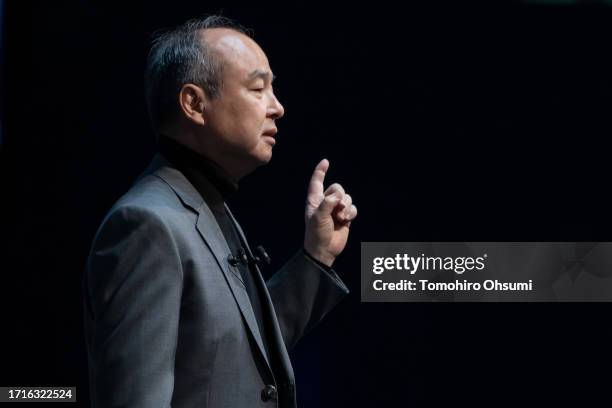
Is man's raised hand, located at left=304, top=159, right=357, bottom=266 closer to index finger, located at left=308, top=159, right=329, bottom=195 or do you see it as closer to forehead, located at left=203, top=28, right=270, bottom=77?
index finger, located at left=308, top=159, right=329, bottom=195

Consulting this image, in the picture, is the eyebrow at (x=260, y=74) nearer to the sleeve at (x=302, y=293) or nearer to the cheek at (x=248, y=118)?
the cheek at (x=248, y=118)

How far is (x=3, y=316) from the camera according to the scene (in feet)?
10.3

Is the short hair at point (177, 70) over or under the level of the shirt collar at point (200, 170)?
over

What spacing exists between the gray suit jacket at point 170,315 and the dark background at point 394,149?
1.57 m

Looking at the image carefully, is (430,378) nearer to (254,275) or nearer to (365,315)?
(365,315)

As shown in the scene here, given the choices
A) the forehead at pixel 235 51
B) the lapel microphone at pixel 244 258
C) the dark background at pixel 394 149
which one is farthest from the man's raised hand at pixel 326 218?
the dark background at pixel 394 149

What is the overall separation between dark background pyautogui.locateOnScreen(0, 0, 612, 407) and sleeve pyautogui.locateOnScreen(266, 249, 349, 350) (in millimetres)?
1241

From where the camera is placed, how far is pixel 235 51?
5.82ft

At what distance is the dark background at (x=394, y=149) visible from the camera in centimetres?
319

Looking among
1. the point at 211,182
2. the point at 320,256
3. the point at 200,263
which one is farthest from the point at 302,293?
the point at 200,263

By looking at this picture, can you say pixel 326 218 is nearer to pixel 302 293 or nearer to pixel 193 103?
pixel 302 293

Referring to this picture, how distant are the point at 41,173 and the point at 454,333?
1.52 metres

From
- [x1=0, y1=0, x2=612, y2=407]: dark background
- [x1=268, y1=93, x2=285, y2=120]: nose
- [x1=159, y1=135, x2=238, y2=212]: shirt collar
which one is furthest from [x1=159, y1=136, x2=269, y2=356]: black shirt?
[x1=0, y1=0, x2=612, y2=407]: dark background

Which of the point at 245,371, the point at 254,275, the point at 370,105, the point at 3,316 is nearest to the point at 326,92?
the point at 370,105
